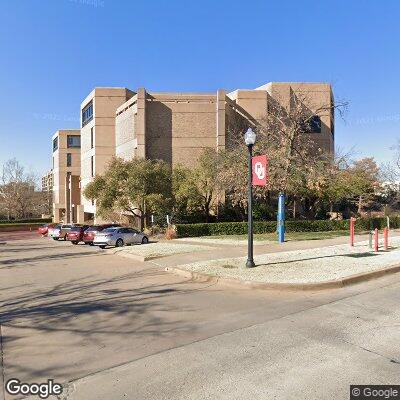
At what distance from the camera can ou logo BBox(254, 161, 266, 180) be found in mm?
13524

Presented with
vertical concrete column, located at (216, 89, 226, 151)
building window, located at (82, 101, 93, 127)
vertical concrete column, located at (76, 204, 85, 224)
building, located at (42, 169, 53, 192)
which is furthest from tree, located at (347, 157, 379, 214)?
building, located at (42, 169, 53, 192)

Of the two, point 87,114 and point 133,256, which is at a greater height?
point 87,114

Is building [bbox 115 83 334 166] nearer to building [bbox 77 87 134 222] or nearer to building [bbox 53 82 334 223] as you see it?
building [bbox 53 82 334 223]

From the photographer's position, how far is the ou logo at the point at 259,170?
1352cm

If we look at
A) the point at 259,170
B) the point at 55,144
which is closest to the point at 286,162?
the point at 259,170

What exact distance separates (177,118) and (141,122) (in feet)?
12.1

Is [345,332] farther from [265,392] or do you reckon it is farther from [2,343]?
[2,343]

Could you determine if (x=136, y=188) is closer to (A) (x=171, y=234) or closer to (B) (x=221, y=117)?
(A) (x=171, y=234)

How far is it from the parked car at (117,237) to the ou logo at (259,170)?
12.2 metres

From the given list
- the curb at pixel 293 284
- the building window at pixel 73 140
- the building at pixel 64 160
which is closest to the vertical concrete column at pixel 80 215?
the building at pixel 64 160

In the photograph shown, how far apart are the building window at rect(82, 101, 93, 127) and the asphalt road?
146 ft

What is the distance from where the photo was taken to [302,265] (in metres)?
12.5

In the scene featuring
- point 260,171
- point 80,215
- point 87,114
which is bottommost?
point 80,215

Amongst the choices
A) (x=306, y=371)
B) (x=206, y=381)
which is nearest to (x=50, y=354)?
(x=206, y=381)
